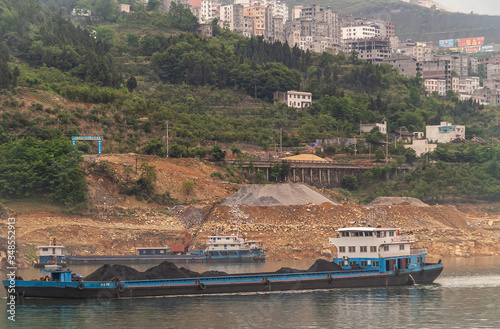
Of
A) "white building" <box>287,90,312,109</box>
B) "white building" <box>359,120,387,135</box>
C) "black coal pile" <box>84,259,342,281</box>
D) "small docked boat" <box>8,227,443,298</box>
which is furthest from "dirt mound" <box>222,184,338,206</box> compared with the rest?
"white building" <box>287,90,312,109</box>

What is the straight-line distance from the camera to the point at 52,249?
68562 mm

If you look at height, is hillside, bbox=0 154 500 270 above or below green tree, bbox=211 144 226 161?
below

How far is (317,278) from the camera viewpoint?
178 feet

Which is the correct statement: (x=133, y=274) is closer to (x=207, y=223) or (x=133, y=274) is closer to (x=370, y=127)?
(x=207, y=223)

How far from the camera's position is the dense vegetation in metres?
100

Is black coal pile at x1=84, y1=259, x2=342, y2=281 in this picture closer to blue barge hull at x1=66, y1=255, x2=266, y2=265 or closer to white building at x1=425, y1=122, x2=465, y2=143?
blue barge hull at x1=66, y1=255, x2=266, y2=265

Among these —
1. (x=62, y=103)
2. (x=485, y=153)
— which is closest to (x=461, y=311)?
(x=62, y=103)

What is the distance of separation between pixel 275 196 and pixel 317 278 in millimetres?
36175

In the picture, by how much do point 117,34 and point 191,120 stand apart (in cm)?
6744

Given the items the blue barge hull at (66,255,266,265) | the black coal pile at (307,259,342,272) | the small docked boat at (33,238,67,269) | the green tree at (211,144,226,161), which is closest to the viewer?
the black coal pile at (307,259,342,272)

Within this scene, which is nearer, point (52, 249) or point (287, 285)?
point (287, 285)

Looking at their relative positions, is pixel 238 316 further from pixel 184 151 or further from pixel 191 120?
Answer: pixel 191 120

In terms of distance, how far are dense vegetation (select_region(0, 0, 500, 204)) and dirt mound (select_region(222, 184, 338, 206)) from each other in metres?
11.2

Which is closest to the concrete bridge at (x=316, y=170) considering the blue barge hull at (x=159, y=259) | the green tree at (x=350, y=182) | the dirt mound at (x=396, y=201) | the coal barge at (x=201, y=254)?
the green tree at (x=350, y=182)
